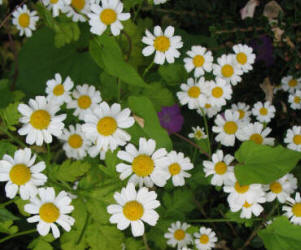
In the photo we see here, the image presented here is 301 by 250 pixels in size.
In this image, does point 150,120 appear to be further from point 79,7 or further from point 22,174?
point 79,7

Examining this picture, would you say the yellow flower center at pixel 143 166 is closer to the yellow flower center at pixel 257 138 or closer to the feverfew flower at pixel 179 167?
the feverfew flower at pixel 179 167

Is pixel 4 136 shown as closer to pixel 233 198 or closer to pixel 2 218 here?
pixel 2 218

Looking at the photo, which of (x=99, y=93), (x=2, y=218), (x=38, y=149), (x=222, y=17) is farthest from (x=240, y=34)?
(x=2, y=218)

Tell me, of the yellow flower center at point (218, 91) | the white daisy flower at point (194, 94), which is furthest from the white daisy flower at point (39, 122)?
the yellow flower center at point (218, 91)

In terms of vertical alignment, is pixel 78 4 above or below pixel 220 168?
above

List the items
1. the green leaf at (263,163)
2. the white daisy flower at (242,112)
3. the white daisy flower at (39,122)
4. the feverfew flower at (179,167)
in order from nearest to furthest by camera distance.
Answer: the green leaf at (263,163)
the white daisy flower at (39,122)
the feverfew flower at (179,167)
the white daisy flower at (242,112)

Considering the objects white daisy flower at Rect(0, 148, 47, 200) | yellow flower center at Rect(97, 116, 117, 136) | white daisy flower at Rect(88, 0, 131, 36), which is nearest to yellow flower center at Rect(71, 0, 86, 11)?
white daisy flower at Rect(88, 0, 131, 36)

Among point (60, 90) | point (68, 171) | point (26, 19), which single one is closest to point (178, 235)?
point (68, 171)
